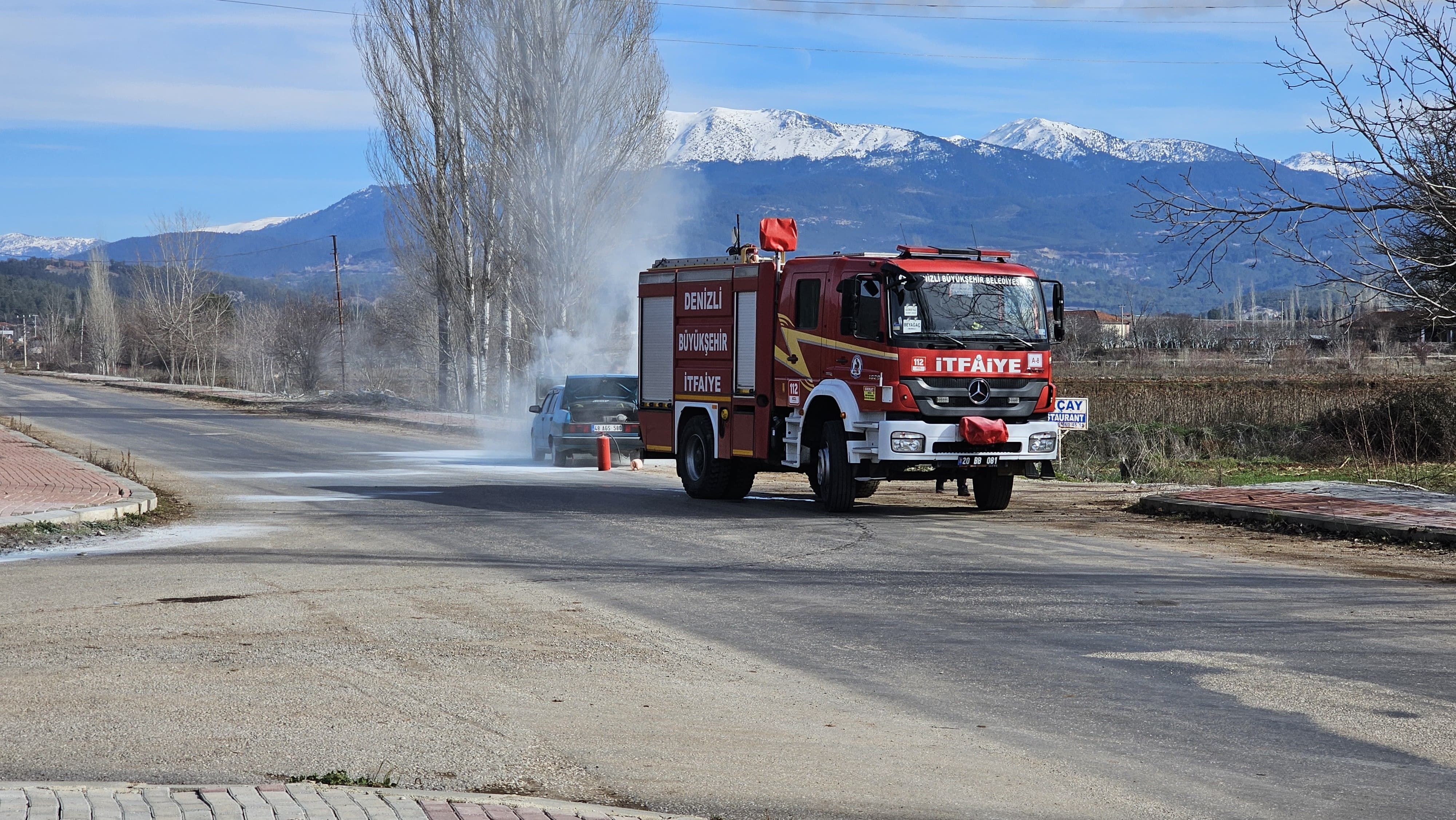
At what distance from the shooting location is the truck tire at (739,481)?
18125 millimetres

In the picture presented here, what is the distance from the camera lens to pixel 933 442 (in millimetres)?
15469

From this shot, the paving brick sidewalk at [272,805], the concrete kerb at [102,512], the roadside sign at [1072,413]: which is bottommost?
the paving brick sidewalk at [272,805]

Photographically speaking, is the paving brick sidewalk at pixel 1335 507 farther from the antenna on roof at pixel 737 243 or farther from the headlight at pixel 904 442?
the antenna on roof at pixel 737 243

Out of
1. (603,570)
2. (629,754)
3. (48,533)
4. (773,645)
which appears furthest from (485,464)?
(629,754)

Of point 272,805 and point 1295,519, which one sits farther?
point 1295,519

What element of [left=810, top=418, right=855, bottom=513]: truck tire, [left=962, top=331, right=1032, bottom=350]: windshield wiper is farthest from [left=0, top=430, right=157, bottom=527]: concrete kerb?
[left=962, top=331, right=1032, bottom=350]: windshield wiper

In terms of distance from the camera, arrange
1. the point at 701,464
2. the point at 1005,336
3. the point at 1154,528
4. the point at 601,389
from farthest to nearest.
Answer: the point at 601,389 → the point at 701,464 → the point at 1005,336 → the point at 1154,528

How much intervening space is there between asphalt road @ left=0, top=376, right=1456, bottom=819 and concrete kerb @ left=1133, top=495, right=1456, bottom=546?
201 cm

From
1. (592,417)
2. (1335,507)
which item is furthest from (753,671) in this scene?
(592,417)

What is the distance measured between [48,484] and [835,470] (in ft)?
34.7

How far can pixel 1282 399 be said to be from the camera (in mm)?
35438

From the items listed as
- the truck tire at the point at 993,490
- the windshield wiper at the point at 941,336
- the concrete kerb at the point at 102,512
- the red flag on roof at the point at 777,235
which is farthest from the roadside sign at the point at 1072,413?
the concrete kerb at the point at 102,512

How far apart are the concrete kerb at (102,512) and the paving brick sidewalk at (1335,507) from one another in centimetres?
1183

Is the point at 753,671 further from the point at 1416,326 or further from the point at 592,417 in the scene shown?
the point at 592,417
